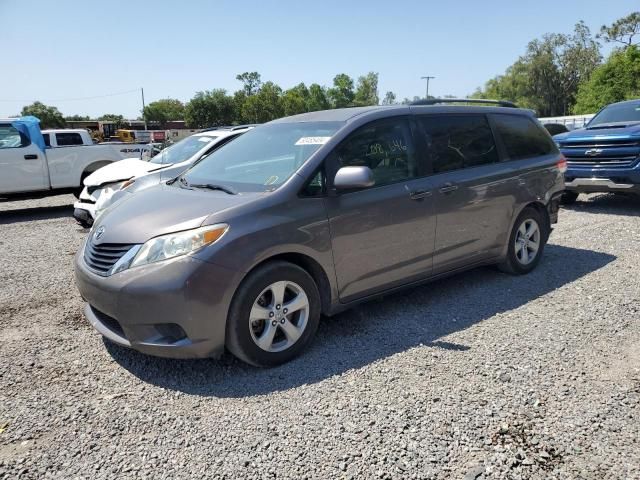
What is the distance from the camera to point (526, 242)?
529cm

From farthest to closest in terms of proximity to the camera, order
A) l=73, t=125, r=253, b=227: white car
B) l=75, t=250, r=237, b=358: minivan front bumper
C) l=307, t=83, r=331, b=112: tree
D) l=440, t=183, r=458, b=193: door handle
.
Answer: l=307, t=83, r=331, b=112: tree → l=73, t=125, r=253, b=227: white car → l=440, t=183, r=458, b=193: door handle → l=75, t=250, r=237, b=358: minivan front bumper

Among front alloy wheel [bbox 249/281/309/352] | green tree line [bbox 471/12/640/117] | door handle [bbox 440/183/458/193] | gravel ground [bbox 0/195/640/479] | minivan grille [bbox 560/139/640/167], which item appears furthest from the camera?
green tree line [bbox 471/12/640/117]

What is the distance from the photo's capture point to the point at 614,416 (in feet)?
9.11

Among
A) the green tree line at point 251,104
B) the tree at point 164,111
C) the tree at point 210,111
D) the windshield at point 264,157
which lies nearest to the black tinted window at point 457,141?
the windshield at point 264,157

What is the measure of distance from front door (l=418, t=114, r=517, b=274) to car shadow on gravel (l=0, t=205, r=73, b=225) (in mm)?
8707

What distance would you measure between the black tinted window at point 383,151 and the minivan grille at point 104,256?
1.67 meters

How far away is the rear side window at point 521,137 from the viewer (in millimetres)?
5078

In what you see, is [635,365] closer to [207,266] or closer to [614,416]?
[614,416]

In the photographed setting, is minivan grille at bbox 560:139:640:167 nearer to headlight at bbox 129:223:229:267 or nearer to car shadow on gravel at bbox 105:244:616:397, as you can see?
car shadow on gravel at bbox 105:244:616:397

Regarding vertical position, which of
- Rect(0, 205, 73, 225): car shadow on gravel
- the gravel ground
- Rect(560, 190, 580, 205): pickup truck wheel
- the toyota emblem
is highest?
the toyota emblem

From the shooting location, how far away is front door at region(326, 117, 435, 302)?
12.1 ft

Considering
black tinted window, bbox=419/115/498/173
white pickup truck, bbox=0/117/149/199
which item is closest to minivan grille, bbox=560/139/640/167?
black tinted window, bbox=419/115/498/173

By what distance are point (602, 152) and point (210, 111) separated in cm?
9043

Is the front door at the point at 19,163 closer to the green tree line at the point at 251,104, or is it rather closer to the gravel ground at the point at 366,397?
the gravel ground at the point at 366,397
